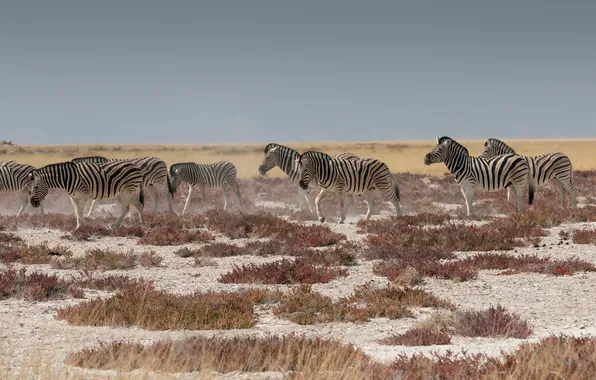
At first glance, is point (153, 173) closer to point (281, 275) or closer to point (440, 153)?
point (440, 153)

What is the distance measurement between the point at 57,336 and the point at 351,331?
358 cm

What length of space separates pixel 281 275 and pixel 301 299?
2.46m

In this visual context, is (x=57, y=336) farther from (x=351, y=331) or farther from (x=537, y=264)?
(x=537, y=264)

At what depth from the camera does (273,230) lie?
19.5 m

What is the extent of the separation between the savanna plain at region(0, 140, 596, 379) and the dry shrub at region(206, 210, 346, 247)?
67 millimetres

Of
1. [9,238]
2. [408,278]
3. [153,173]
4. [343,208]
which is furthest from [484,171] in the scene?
[9,238]

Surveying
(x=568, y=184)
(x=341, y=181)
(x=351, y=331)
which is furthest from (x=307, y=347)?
(x=568, y=184)

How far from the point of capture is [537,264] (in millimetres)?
13547

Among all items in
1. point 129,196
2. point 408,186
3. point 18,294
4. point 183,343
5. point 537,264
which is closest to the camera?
point 183,343

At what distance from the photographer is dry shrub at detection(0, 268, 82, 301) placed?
11.1 metres

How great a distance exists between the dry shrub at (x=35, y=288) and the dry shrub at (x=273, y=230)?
6.64 m

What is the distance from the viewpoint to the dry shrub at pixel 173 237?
60.0 feet

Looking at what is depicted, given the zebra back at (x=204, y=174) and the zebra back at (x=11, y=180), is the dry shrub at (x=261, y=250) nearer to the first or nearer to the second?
the zebra back at (x=204, y=174)

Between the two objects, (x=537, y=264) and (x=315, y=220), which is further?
(x=315, y=220)
